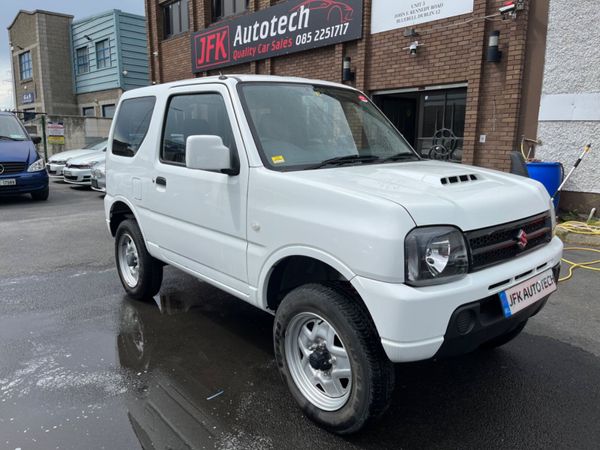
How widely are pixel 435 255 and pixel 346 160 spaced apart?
1170 millimetres

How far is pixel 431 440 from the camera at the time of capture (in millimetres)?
2639

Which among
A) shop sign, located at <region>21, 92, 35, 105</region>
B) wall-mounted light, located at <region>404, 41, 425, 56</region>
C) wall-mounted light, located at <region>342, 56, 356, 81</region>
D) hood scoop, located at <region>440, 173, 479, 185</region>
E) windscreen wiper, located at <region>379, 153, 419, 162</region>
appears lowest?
hood scoop, located at <region>440, 173, 479, 185</region>

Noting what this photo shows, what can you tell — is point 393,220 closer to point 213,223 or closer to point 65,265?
point 213,223

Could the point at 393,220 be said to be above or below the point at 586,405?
above

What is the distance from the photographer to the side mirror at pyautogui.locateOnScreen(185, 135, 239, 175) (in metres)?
2.88

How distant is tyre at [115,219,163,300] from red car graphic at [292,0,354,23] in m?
7.62

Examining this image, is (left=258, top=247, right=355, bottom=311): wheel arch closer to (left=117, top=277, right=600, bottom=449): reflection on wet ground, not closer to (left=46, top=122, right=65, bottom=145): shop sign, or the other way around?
(left=117, top=277, right=600, bottom=449): reflection on wet ground

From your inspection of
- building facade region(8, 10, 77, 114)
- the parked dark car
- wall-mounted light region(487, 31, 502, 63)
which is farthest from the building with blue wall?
wall-mounted light region(487, 31, 502, 63)

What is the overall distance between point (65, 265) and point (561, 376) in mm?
5568

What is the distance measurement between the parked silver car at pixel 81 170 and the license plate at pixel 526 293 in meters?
12.6

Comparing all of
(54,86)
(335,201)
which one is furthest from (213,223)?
(54,86)

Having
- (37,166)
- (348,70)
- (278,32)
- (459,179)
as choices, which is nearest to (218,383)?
(459,179)

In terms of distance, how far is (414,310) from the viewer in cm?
218

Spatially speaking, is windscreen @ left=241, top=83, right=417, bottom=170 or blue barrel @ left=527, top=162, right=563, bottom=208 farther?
blue barrel @ left=527, top=162, right=563, bottom=208
